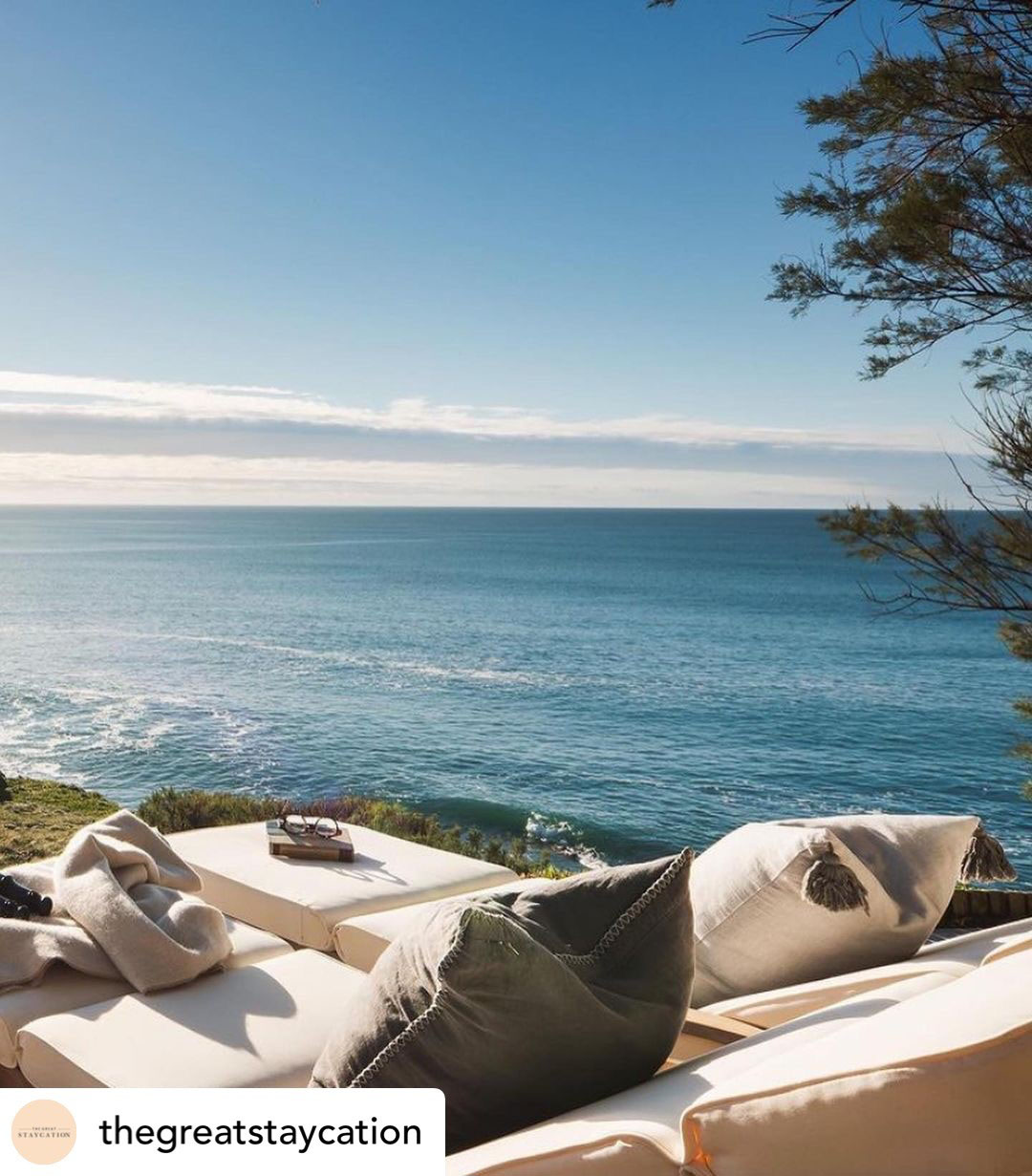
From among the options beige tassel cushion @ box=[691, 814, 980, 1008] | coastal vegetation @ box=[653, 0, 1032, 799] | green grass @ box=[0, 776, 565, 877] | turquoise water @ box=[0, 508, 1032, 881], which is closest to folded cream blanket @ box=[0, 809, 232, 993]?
beige tassel cushion @ box=[691, 814, 980, 1008]

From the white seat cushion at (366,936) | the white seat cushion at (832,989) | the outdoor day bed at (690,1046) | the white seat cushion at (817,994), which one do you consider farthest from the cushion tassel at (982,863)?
the white seat cushion at (366,936)

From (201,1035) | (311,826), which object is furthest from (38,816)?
(201,1035)

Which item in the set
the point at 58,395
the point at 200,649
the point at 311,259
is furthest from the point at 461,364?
the point at 311,259

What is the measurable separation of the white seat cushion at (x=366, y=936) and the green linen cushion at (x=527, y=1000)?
137cm

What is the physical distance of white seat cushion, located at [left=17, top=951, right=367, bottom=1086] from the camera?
6.51 feet

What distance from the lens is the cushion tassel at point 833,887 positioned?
1.96 meters

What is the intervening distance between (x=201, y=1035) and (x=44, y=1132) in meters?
1.15

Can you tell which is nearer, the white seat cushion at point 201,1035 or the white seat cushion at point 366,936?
the white seat cushion at point 201,1035

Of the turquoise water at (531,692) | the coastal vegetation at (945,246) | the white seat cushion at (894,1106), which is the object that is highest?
the coastal vegetation at (945,246)

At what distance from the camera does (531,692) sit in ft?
84.1

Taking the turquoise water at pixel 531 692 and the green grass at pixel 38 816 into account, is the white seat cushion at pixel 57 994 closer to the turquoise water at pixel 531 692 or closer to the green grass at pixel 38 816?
the green grass at pixel 38 816

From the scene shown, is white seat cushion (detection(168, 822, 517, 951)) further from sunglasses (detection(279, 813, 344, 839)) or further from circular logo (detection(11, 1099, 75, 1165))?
circular logo (detection(11, 1099, 75, 1165))

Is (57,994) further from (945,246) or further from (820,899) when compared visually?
(945,246)

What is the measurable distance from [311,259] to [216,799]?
17098mm
